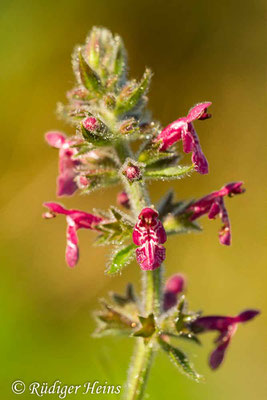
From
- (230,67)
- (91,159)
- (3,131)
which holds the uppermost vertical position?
Result: (230,67)

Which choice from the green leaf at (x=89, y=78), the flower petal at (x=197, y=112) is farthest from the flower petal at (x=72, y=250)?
the flower petal at (x=197, y=112)

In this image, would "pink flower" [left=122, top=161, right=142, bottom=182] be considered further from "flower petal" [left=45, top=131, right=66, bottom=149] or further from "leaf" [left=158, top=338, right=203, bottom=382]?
"leaf" [left=158, top=338, right=203, bottom=382]

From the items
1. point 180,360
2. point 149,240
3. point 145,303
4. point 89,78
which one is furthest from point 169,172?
point 180,360

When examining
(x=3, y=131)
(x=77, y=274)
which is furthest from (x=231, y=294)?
(x=3, y=131)

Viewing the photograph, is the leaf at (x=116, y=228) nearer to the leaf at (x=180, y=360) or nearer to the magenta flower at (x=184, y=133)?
the magenta flower at (x=184, y=133)

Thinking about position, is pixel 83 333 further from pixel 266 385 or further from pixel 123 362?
pixel 266 385

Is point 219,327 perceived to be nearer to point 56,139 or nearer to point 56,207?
point 56,207
